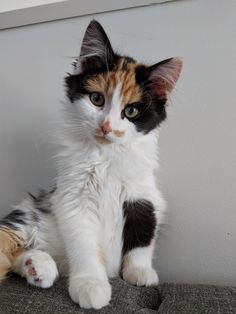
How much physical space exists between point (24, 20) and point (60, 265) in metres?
1.06

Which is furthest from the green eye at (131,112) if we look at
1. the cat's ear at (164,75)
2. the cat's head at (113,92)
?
the cat's ear at (164,75)

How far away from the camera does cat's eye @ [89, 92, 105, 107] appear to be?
1.12 metres

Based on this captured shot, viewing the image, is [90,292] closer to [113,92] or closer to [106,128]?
[106,128]

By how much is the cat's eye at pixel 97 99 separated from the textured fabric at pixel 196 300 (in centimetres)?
61

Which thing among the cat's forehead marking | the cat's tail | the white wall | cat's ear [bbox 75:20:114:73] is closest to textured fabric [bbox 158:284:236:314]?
the white wall

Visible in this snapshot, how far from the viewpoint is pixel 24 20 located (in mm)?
1554

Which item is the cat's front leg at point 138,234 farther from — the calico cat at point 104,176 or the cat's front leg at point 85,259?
the cat's front leg at point 85,259

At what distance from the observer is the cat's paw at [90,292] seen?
2.88 ft

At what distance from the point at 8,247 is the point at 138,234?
1.39ft

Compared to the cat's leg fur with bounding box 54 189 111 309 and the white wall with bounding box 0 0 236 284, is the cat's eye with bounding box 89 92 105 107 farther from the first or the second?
the white wall with bounding box 0 0 236 284

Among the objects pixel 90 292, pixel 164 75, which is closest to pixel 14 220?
pixel 90 292

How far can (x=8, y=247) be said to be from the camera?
3.68 ft

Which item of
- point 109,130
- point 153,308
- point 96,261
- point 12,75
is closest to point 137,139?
point 109,130

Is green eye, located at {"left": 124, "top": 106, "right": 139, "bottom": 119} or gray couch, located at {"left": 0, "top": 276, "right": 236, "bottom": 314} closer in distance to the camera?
gray couch, located at {"left": 0, "top": 276, "right": 236, "bottom": 314}
